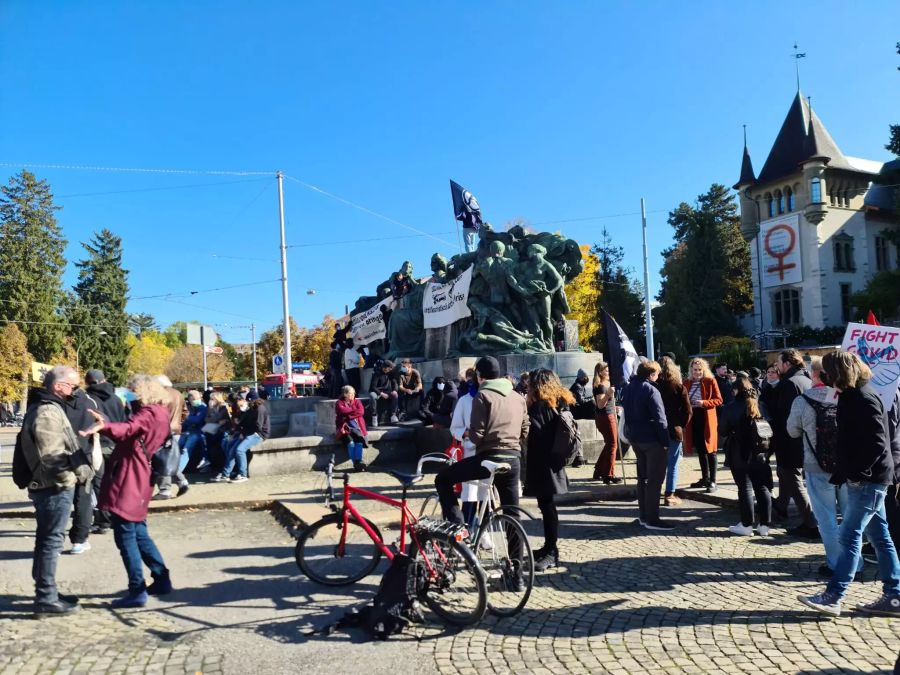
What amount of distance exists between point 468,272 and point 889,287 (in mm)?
33986

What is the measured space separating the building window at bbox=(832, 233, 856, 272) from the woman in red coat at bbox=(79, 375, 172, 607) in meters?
54.9

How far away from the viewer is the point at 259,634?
4672 mm

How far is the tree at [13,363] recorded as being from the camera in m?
46.1

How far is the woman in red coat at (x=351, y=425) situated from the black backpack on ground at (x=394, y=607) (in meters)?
7.01

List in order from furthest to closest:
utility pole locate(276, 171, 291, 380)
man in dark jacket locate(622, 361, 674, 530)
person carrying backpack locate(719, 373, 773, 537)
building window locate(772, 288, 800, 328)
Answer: building window locate(772, 288, 800, 328) → utility pole locate(276, 171, 291, 380) → man in dark jacket locate(622, 361, 674, 530) → person carrying backpack locate(719, 373, 773, 537)

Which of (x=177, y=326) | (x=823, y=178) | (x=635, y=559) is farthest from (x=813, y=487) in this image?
(x=177, y=326)

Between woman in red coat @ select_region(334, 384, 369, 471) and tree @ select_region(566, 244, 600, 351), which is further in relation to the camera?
tree @ select_region(566, 244, 600, 351)

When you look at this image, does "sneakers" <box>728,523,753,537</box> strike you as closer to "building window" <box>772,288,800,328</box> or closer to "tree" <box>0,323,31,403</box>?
"tree" <box>0,323,31,403</box>

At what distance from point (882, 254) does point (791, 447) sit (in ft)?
183

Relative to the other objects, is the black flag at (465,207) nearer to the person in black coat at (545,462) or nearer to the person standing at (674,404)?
the person standing at (674,404)

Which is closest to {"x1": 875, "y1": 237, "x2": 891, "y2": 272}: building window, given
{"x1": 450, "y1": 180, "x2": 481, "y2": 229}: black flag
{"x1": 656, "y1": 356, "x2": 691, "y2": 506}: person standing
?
{"x1": 450, "y1": 180, "x2": 481, "y2": 229}: black flag

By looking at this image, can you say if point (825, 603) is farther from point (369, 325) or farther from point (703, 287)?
Result: point (703, 287)

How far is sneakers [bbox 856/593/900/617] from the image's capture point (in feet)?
15.5

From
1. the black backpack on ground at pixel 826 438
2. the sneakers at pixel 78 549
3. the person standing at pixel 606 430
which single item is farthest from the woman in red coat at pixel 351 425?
the black backpack on ground at pixel 826 438
